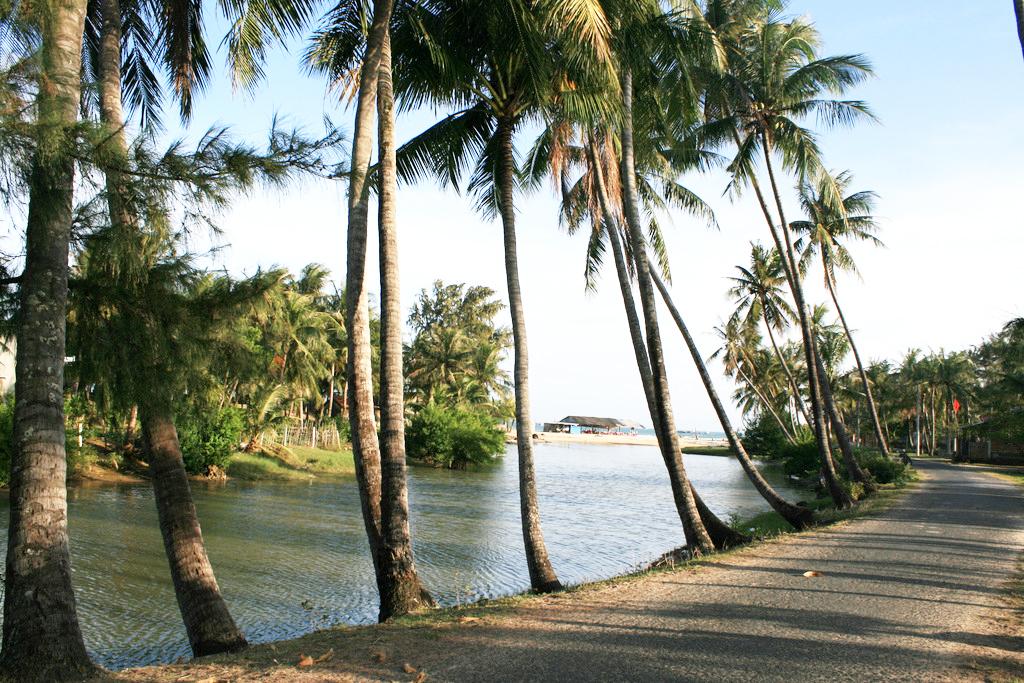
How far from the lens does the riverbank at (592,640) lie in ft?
16.2

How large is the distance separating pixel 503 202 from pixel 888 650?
304 inches

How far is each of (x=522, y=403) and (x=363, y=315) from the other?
9.62ft

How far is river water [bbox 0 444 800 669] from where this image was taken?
10023 millimetres

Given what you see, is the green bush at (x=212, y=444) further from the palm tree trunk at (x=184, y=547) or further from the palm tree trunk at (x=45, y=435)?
the palm tree trunk at (x=45, y=435)

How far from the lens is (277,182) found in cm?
527

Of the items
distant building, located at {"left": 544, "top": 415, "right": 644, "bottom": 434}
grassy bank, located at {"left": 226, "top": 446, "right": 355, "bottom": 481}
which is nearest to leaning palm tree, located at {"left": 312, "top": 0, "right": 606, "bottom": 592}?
grassy bank, located at {"left": 226, "top": 446, "right": 355, "bottom": 481}

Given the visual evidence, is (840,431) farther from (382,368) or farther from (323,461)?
(323,461)

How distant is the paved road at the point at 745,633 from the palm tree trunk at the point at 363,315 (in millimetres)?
2325

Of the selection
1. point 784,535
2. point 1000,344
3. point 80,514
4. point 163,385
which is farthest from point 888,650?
point 1000,344

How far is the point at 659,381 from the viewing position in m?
12.2

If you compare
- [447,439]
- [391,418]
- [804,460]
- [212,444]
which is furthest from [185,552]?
[447,439]

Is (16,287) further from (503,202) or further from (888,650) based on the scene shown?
(888,650)

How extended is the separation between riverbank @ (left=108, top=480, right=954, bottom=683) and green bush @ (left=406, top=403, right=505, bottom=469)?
35.8 metres

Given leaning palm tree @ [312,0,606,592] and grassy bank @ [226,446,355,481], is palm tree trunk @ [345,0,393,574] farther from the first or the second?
grassy bank @ [226,446,355,481]
